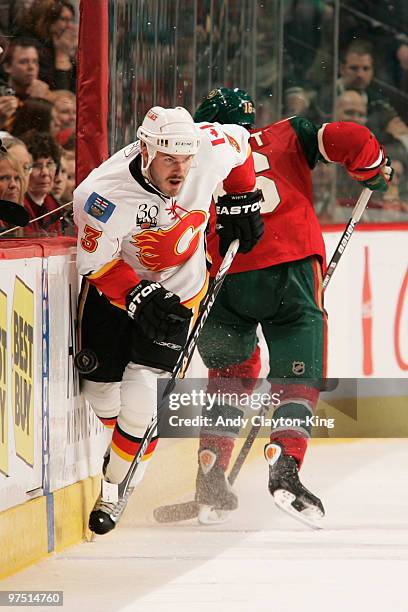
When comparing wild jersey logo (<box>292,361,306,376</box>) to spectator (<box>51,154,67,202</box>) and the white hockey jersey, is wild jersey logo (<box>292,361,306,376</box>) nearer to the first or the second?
the white hockey jersey

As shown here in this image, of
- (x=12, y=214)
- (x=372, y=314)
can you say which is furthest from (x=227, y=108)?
(x=372, y=314)

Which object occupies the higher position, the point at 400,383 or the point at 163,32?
the point at 163,32

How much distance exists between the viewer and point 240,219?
3883 millimetres

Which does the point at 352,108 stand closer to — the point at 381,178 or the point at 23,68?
the point at 381,178

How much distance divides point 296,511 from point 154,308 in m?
0.69

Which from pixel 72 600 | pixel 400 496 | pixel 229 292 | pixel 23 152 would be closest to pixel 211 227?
pixel 229 292

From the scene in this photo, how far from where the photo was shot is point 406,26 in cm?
564

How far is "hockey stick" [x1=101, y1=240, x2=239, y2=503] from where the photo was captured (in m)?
3.62

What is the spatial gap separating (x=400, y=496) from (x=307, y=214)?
2.83 feet

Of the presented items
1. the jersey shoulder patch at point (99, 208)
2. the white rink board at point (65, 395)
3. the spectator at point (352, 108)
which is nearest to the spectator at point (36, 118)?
the white rink board at point (65, 395)

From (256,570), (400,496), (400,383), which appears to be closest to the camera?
(256,570)

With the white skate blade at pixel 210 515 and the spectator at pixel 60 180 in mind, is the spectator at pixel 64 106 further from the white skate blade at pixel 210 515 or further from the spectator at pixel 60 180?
the white skate blade at pixel 210 515

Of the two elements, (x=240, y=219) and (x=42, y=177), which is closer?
(x=240, y=219)

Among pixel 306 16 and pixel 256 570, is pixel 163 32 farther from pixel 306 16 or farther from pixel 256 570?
pixel 256 570
